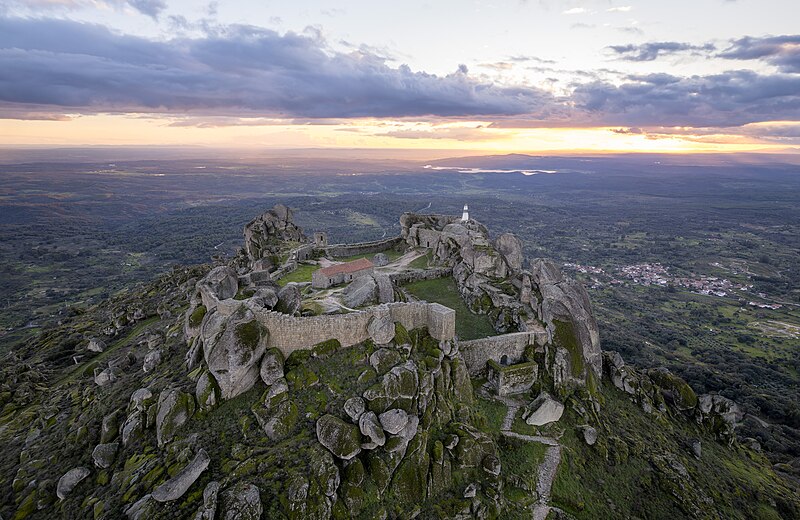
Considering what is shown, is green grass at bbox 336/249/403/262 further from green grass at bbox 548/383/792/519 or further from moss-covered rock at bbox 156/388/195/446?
green grass at bbox 548/383/792/519

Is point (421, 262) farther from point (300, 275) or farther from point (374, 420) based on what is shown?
point (374, 420)

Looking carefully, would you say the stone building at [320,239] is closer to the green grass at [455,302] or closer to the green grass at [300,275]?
the green grass at [300,275]

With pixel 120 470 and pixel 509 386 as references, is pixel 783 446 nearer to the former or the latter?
pixel 509 386

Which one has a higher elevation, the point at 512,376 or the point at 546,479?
the point at 512,376

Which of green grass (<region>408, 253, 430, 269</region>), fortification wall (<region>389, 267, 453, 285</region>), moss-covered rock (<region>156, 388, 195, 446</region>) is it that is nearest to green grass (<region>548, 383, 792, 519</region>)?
fortification wall (<region>389, 267, 453, 285</region>)

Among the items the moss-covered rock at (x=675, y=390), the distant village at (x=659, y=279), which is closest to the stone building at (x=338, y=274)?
the moss-covered rock at (x=675, y=390)

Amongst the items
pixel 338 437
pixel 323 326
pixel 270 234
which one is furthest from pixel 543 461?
pixel 270 234

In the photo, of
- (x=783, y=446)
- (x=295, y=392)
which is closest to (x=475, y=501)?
(x=295, y=392)
